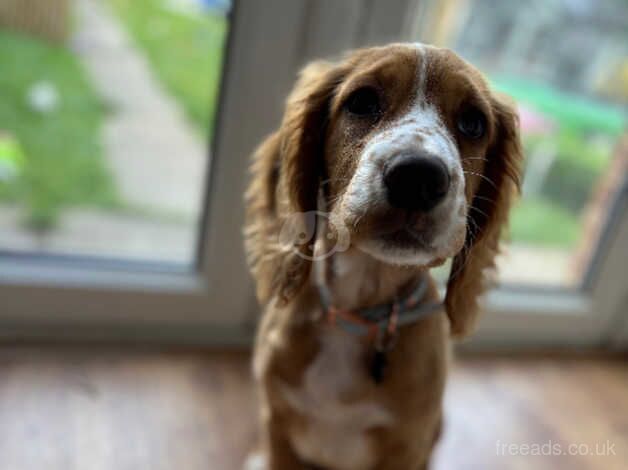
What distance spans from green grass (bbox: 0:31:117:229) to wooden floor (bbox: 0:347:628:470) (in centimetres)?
37

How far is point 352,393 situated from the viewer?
103 centimetres

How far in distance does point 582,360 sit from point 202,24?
1385 mm

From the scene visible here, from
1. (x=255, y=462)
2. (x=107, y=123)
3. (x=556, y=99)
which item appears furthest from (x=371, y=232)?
(x=556, y=99)

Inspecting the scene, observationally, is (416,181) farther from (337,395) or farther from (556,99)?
(556,99)

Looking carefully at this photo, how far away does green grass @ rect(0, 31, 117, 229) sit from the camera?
1427 millimetres

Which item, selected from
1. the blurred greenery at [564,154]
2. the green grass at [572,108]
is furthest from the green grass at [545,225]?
the green grass at [572,108]

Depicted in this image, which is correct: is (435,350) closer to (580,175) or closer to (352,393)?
(352,393)

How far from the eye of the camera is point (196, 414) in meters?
1.40

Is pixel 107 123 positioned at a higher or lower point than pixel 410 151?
lower

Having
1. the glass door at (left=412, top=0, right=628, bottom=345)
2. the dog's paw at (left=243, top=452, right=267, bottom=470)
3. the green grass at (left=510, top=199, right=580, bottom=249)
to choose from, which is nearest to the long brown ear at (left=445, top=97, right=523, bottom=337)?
the dog's paw at (left=243, top=452, right=267, bottom=470)

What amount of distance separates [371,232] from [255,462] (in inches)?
27.4

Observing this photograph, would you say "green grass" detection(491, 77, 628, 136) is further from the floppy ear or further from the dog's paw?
the dog's paw

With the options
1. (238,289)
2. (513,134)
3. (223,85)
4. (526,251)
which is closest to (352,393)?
(513,134)

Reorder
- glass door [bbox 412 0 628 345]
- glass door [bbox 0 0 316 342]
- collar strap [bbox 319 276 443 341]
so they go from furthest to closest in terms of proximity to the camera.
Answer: glass door [bbox 412 0 628 345], glass door [bbox 0 0 316 342], collar strap [bbox 319 276 443 341]
